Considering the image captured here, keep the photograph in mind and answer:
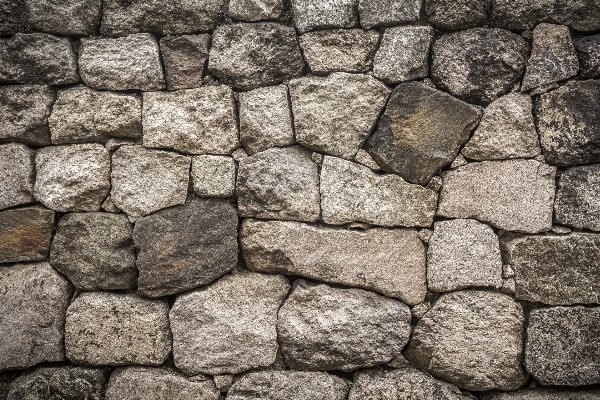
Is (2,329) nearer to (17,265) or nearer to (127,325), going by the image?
(17,265)

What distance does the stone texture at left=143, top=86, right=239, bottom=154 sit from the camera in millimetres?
2209

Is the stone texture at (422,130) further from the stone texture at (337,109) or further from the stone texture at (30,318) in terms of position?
the stone texture at (30,318)

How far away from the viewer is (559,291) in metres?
2.11

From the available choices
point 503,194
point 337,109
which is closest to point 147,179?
point 337,109

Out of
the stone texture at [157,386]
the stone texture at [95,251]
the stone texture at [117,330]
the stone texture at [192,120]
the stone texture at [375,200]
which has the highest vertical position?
the stone texture at [192,120]

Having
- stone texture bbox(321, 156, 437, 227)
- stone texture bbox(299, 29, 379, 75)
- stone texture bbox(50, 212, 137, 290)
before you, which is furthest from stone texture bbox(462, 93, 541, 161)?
stone texture bbox(50, 212, 137, 290)

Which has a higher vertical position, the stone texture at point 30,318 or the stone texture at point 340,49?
the stone texture at point 340,49

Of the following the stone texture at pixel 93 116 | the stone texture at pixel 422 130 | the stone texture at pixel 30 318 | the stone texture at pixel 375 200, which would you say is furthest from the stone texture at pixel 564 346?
the stone texture at pixel 30 318

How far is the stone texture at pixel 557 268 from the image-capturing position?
6.84 ft

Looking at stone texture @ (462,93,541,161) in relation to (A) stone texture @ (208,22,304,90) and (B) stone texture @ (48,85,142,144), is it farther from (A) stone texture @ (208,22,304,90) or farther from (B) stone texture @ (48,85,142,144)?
(B) stone texture @ (48,85,142,144)

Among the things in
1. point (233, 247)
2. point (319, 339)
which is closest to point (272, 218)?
point (233, 247)

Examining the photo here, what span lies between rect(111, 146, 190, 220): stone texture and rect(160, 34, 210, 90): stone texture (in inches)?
15.1

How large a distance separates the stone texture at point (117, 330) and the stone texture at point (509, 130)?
6.03 ft

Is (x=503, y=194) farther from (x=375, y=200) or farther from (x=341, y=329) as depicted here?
(x=341, y=329)
